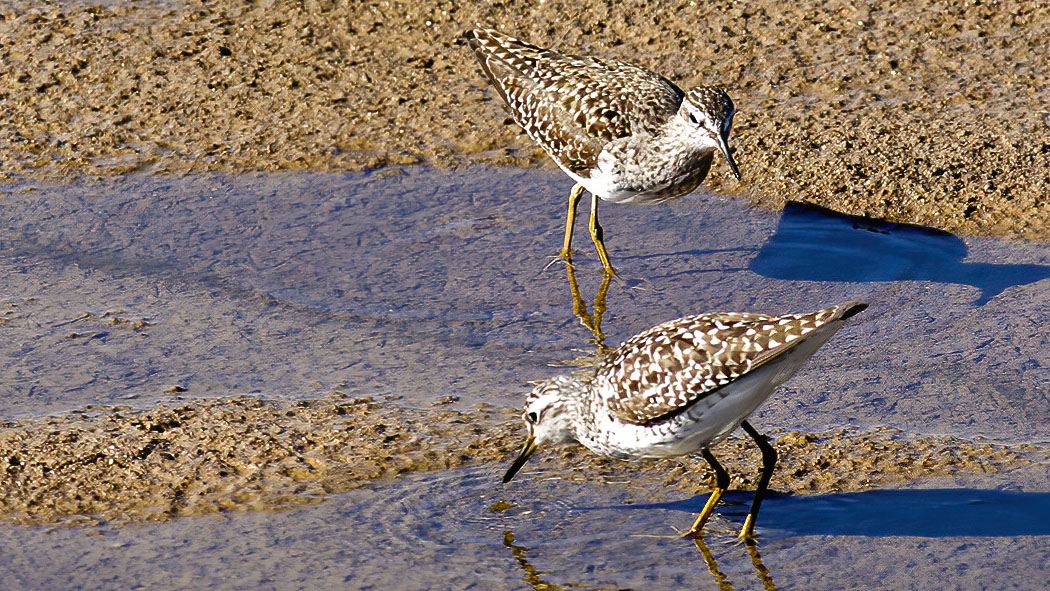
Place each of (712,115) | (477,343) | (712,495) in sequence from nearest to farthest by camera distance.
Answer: (712,495)
(477,343)
(712,115)

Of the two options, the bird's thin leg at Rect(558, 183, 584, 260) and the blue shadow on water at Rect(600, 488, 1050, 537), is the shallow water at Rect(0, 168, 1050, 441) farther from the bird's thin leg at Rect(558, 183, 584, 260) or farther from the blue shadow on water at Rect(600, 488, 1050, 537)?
the blue shadow on water at Rect(600, 488, 1050, 537)

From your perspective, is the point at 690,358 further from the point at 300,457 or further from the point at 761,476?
the point at 300,457

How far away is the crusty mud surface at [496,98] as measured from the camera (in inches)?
341

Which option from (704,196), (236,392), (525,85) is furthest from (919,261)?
(236,392)

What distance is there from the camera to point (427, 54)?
10.3 metres

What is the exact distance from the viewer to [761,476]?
5.68 m

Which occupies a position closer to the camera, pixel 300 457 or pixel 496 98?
pixel 300 457

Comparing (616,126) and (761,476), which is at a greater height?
(616,126)

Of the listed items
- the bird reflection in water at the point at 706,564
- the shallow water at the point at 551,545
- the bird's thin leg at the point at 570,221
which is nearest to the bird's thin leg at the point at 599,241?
the bird's thin leg at the point at 570,221

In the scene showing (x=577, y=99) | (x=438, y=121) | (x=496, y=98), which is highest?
(x=577, y=99)

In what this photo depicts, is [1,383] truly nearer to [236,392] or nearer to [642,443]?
[236,392]

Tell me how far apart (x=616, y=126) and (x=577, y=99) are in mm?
368

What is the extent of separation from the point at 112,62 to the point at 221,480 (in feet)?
16.8

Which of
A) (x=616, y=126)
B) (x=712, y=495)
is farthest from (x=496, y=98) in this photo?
(x=712, y=495)
